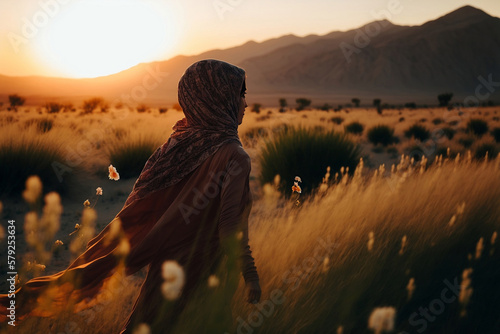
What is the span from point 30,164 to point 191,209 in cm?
556

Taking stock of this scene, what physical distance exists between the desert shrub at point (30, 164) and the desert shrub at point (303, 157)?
3.61 metres

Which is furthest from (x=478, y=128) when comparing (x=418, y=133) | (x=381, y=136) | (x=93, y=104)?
(x=93, y=104)

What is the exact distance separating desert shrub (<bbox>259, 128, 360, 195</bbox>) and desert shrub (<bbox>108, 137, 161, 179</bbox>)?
2772 millimetres

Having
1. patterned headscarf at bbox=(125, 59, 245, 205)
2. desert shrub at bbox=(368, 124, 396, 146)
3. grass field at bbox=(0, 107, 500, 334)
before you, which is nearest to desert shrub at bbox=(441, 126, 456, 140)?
desert shrub at bbox=(368, 124, 396, 146)

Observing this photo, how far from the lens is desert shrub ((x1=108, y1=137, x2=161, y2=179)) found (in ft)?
26.6

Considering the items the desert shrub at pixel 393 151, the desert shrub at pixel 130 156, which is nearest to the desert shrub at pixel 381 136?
the desert shrub at pixel 393 151

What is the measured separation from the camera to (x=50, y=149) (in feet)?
23.2

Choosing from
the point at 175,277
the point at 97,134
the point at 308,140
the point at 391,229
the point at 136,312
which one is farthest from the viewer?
the point at 97,134

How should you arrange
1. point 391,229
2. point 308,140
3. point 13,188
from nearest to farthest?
point 391,229
point 13,188
point 308,140

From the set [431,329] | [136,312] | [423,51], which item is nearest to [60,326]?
[136,312]

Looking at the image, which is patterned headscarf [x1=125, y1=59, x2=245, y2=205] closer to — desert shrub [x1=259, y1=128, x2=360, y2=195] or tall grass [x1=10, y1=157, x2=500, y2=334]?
tall grass [x1=10, y1=157, x2=500, y2=334]

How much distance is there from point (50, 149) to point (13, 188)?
105 cm

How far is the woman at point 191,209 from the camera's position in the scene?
2.02 meters

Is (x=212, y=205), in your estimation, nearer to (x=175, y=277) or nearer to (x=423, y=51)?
(x=175, y=277)
